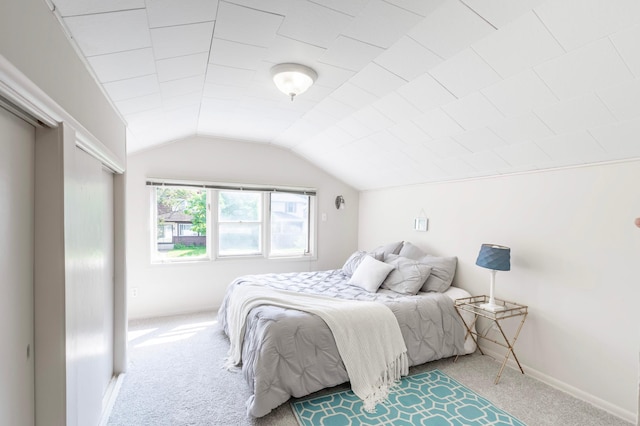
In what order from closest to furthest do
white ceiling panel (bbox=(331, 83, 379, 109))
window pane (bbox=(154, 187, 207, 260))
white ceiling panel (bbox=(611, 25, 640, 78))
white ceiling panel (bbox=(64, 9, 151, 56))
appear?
white ceiling panel (bbox=(64, 9, 151, 56))
white ceiling panel (bbox=(611, 25, 640, 78))
white ceiling panel (bbox=(331, 83, 379, 109))
window pane (bbox=(154, 187, 207, 260))

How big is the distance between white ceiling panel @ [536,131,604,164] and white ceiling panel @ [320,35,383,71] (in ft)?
4.84

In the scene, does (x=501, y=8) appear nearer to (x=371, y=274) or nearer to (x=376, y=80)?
(x=376, y=80)

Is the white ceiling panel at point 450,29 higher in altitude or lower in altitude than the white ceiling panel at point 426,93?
higher

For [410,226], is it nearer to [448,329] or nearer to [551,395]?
[448,329]

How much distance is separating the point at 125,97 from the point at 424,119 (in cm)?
229

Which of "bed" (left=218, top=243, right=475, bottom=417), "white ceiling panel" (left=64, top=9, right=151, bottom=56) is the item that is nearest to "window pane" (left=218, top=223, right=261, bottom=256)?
"bed" (left=218, top=243, right=475, bottom=417)

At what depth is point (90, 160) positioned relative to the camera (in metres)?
1.79

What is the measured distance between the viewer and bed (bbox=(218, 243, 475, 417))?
2.17m

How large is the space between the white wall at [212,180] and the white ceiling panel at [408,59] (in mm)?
2798

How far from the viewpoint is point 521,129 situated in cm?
235

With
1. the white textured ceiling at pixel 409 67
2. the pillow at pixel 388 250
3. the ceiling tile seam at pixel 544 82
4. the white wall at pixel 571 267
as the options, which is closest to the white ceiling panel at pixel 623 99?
the white textured ceiling at pixel 409 67

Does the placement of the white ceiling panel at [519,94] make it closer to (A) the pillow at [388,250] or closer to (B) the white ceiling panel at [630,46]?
(B) the white ceiling panel at [630,46]

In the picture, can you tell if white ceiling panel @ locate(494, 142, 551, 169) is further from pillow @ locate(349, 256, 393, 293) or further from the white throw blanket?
the white throw blanket

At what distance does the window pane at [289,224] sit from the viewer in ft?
15.7
